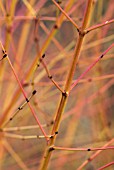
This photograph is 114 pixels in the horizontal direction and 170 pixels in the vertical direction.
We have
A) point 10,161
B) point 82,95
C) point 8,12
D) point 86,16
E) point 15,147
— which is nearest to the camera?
point 86,16

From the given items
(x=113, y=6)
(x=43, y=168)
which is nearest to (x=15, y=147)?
(x=113, y=6)

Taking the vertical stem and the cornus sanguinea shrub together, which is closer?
the vertical stem

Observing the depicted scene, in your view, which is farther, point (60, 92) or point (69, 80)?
point (60, 92)

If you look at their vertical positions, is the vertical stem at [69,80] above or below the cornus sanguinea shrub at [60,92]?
below

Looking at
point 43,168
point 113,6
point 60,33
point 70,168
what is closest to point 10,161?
point 70,168

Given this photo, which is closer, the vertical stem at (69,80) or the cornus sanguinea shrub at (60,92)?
the vertical stem at (69,80)

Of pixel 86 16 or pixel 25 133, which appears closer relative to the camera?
pixel 86 16

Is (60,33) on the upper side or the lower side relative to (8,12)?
upper

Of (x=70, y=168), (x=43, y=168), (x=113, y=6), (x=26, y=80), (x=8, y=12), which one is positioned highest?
(x=113, y=6)

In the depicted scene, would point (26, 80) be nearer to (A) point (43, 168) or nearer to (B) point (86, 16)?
(A) point (43, 168)

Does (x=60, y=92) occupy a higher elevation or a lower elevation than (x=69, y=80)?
higher

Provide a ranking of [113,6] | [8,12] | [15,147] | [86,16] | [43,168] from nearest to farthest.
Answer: [86,16] → [43,168] → [8,12] → [113,6] → [15,147]
